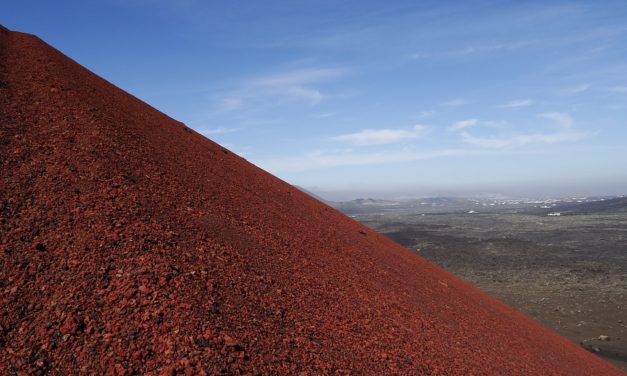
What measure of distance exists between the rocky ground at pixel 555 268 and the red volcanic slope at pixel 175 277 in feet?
23.8

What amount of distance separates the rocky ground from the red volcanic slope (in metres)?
7.25

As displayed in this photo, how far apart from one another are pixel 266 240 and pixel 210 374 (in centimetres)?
294

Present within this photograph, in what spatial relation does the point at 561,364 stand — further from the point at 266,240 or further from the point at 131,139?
the point at 131,139

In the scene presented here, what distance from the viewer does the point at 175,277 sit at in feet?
12.1

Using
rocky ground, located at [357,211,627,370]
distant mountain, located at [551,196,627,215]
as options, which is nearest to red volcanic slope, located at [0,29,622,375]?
rocky ground, located at [357,211,627,370]

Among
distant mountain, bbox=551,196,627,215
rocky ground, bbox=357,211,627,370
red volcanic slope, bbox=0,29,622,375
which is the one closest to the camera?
red volcanic slope, bbox=0,29,622,375

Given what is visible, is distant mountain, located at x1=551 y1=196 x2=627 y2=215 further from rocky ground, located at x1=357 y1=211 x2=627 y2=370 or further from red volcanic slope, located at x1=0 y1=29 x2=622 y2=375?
red volcanic slope, located at x1=0 y1=29 x2=622 y2=375

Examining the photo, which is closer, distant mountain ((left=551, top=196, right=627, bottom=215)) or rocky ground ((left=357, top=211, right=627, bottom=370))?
rocky ground ((left=357, top=211, right=627, bottom=370))

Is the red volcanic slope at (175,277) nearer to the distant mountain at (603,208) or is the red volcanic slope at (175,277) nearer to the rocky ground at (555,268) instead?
the rocky ground at (555,268)

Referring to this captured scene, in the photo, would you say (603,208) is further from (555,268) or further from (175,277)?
(175,277)

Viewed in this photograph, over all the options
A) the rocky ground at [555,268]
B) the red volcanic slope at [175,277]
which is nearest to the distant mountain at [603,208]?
the rocky ground at [555,268]

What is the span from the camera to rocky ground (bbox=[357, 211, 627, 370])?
1438 centimetres

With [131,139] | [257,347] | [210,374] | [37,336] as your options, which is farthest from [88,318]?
[131,139]

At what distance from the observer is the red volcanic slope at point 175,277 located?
10.0 feet
